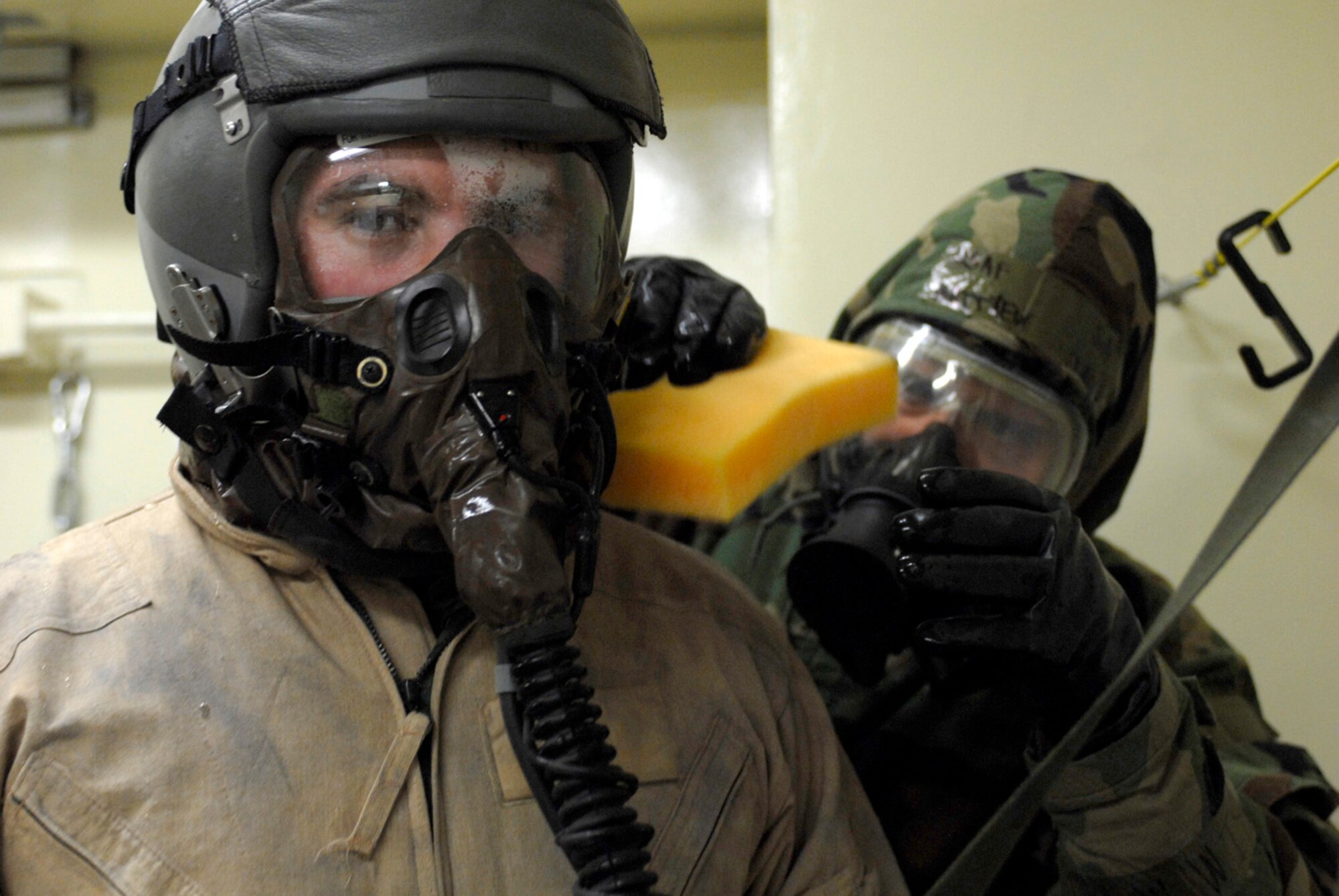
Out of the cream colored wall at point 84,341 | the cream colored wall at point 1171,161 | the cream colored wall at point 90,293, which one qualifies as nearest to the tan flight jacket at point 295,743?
the cream colored wall at point 1171,161

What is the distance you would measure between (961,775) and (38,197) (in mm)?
2642

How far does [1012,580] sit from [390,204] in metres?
0.68

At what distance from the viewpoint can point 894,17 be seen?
81.0 inches

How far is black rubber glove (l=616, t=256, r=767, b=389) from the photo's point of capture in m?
1.27

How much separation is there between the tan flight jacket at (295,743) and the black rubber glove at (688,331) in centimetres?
30

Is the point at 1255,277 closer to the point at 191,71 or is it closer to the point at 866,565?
the point at 866,565

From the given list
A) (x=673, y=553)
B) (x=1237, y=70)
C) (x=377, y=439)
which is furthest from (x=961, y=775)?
(x=1237, y=70)

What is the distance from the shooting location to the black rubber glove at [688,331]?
127cm

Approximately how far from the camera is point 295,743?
864mm

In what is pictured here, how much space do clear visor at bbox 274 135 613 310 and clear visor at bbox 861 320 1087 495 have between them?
710mm

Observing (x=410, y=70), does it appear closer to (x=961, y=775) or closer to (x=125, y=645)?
(x=125, y=645)

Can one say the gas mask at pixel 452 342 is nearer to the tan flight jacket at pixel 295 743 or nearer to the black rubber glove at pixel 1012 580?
the tan flight jacket at pixel 295 743

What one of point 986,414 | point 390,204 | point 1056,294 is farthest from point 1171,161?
point 390,204

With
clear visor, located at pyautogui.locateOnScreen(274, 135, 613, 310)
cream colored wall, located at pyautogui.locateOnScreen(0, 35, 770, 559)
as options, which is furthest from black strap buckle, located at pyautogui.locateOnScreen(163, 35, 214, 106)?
cream colored wall, located at pyautogui.locateOnScreen(0, 35, 770, 559)
